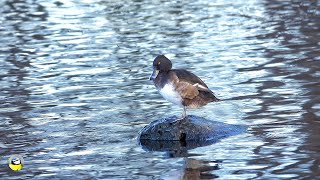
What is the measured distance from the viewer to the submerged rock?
10969mm

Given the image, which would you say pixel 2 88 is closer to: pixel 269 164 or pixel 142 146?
pixel 142 146

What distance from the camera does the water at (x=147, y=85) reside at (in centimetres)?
993

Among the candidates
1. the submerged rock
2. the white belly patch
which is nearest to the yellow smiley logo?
the submerged rock

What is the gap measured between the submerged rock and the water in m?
0.18

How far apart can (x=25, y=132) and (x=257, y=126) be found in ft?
9.07

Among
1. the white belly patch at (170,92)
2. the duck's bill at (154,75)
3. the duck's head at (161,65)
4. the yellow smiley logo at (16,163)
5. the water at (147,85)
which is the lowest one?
the water at (147,85)

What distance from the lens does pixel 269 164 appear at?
9.60 metres

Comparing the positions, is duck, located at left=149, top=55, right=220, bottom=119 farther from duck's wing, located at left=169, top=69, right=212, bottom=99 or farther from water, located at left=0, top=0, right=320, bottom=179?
water, located at left=0, top=0, right=320, bottom=179

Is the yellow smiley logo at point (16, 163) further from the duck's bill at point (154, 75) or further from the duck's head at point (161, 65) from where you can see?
the duck's head at point (161, 65)

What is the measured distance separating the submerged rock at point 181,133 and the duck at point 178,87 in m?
0.16

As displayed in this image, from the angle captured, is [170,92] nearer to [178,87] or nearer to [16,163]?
[178,87]

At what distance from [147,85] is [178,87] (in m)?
3.92

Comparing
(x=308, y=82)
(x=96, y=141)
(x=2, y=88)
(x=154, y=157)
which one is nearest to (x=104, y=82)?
(x=2, y=88)

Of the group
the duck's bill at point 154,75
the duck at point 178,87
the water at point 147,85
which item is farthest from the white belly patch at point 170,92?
the water at point 147,85
